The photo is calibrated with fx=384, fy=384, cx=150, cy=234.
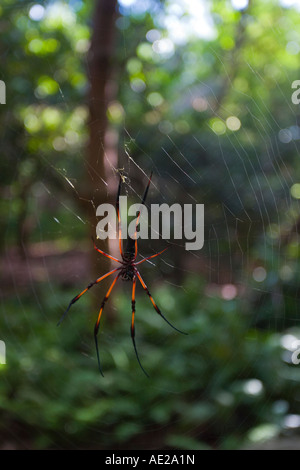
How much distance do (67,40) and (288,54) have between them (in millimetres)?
3880

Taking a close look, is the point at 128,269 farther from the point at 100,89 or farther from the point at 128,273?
the point at 100,89

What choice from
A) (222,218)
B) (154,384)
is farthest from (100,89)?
(154,384)

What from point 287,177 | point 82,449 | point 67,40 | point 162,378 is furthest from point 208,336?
point 67,40

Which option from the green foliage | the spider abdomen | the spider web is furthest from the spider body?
the green foliage

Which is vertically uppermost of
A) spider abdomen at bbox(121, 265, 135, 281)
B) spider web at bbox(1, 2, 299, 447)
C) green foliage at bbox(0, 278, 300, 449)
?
spider web at bbox(1, 2, 299, 447)

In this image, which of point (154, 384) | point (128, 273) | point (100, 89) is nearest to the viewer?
point (128, 273)

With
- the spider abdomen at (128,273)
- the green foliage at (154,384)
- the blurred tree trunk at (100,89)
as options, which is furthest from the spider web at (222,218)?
the spider abdomen at (128,273)

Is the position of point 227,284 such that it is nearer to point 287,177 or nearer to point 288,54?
point 287,177

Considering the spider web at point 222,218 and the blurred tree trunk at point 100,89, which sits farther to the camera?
the spider web at point 222,218

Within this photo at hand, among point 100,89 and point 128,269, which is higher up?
point 100,89

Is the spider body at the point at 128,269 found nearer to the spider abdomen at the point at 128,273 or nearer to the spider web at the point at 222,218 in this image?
the spider abdomen at the point at 128,273

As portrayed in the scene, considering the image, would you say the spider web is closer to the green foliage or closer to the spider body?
the green foliage

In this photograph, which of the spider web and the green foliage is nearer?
the green foliage
